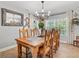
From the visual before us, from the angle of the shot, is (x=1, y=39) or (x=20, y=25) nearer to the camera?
(x=1, y=39)

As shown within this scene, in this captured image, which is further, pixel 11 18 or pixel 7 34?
pixel 11 18

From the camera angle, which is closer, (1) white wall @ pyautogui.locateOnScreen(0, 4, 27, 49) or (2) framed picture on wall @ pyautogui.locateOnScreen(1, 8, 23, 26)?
(1) white wall @ pyautogui.locateOnScreen(0, 4, 27, 49)

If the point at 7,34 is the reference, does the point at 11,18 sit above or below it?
above

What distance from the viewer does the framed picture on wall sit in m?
4.43

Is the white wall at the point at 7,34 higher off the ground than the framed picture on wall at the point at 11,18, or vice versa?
the framed picture on wall at the point at 11,18

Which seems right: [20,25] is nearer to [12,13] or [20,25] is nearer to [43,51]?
[12,13]

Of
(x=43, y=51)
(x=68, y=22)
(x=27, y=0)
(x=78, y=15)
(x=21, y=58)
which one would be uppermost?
(x=27, y=0)

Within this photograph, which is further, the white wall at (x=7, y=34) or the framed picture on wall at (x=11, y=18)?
the framed picture on wall at (x=11, y=18)

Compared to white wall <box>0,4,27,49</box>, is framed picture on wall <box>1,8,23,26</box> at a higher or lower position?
higher

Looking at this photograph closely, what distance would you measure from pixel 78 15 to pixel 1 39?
4362mm

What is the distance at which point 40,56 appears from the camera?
2.81 meters

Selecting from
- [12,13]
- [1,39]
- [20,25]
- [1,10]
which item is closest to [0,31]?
[1,39]

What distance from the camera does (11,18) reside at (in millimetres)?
4918

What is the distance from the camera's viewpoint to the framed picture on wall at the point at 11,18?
4.43 metres
